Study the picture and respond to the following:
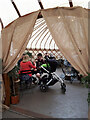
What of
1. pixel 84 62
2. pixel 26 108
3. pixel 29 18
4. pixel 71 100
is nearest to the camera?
pixel 84 62

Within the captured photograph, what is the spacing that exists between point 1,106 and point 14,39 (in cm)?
136

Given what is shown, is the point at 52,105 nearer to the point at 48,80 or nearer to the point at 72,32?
the point at 48,80

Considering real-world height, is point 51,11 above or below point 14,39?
above

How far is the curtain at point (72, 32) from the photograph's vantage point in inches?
74.6

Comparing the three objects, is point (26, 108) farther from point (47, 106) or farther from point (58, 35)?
point (58, 35)

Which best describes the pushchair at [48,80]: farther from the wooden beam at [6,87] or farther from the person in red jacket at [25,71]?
the wooden beam at [6,87]

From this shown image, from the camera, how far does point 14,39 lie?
2422mm

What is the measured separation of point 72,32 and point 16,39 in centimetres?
113

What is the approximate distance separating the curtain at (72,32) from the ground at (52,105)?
0.91 metres

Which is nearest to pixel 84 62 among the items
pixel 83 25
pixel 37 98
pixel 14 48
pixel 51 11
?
pixel 83 25

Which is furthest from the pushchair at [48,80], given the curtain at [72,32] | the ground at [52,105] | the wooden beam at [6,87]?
the curtain at [72,32]

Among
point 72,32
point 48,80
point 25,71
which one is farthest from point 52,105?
point 72,32

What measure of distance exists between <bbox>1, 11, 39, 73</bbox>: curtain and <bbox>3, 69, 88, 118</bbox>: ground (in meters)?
0.87

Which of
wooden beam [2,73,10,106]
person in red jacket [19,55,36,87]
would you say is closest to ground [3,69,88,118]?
wooden beam [2,73,10,106]
